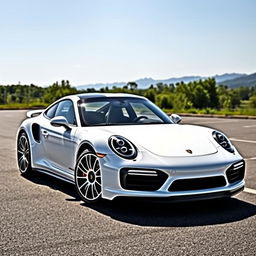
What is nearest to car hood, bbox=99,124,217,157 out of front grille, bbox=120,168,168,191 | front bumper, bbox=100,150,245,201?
front bumper, bbox=100,150,245,201

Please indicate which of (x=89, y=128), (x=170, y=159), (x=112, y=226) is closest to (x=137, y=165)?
(x=170, y=159)

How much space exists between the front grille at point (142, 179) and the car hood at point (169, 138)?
0.85ft

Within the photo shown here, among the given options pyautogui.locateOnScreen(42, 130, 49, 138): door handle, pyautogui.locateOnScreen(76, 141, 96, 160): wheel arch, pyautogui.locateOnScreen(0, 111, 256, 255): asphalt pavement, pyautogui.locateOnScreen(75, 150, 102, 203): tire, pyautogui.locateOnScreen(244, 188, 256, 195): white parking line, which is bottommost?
pyautogui.locateOnScreen(244, 188, 256, 195): white parking line

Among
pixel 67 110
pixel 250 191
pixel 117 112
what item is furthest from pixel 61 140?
pixel 250 191

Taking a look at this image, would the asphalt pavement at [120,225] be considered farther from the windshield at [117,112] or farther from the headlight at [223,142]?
the windshield at [117,112]

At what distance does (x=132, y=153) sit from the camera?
5.21 metres

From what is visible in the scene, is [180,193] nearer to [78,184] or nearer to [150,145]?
[150,145]

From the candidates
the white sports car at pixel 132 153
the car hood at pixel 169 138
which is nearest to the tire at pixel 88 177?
the white sports car at pixel 132 153

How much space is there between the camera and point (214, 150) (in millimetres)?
5414

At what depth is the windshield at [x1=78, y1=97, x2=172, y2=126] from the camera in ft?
20.6

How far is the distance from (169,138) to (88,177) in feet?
3.44

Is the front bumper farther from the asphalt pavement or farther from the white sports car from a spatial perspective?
the asphalt pavement

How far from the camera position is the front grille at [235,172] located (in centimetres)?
529

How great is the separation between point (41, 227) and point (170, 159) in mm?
1485
